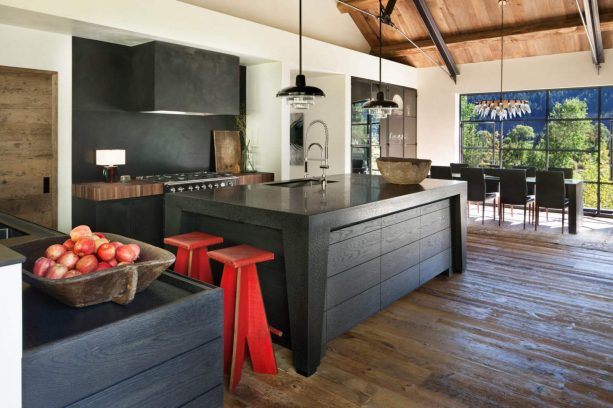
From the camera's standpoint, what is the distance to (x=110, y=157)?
5.18 meters

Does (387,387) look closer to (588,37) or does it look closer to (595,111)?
(588,37)

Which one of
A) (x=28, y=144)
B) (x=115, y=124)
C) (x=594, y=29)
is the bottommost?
(x=28, y=144)

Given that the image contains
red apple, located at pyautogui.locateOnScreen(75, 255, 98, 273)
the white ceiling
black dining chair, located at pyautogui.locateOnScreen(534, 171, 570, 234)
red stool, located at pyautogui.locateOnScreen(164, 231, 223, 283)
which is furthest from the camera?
black dining chair, located at pyautogui.locateOnScreen(534, 171, 570, 234)

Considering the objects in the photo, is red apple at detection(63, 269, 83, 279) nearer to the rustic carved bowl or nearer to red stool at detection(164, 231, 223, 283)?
red stool at detection(164, 231, 223, 283)

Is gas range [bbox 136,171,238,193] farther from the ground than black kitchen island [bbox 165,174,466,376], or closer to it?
farther from the ground

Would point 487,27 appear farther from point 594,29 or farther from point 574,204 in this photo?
point 574,204

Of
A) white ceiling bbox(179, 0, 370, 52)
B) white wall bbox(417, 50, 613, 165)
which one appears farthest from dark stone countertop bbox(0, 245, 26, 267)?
white wall bbox(417, 50, 613, 165)

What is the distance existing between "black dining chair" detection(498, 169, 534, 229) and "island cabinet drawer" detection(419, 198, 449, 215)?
9.83ft

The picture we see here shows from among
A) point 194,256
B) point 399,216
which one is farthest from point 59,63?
point 399,216

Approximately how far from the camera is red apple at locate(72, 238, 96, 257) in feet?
5.32

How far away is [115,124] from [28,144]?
37.5 inches

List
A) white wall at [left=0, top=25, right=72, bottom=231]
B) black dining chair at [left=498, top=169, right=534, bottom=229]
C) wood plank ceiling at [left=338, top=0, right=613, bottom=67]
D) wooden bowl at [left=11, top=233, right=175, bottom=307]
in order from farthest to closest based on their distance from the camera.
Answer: wood plank ceiling at [left=338, top=0, right=613, bottom=67], black dining chair at [left=498, top=169, right=534, bottom=229], white wall at [left=0, top=25, right=72, bottom=231], wooden bowl at [left=11, top=233, right=175, bottom=307]

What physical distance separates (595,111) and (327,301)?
25.8ft

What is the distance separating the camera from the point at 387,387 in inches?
105
